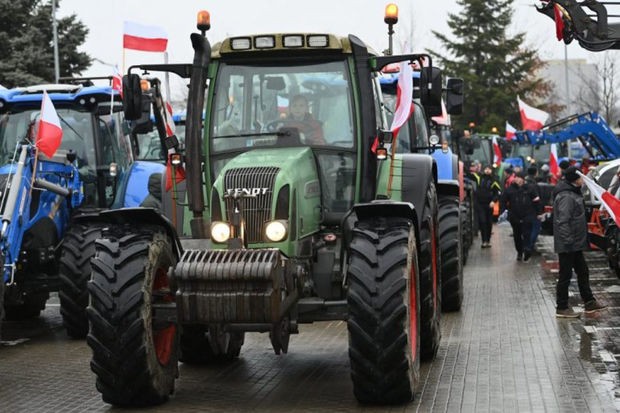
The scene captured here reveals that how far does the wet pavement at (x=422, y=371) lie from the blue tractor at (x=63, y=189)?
64 cm

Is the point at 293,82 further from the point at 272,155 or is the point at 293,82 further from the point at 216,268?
the point at 216,268

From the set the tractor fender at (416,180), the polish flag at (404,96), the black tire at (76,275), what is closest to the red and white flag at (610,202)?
the tractor fender at (416,180)

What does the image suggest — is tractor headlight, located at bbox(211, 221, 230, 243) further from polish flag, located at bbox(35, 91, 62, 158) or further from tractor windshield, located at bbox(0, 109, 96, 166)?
tractor windshield, located at bbox(0, 109, 96, 166)

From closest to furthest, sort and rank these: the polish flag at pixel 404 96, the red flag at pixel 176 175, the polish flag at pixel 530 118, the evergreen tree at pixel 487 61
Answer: the red flag at pixel 176 175, the polish flag at pixel 404 96, the polish flag at pixel 530 118, the evergreen tree at pixel 487 61

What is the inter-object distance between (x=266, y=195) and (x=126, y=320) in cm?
143

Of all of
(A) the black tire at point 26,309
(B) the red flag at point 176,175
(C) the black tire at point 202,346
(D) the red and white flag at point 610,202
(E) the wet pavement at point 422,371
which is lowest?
(A) the black tire at point 26,309

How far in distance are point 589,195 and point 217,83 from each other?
11978 mm

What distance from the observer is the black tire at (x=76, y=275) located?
12430 mm

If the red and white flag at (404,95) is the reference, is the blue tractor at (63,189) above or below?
below

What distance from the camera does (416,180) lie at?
10641 mm

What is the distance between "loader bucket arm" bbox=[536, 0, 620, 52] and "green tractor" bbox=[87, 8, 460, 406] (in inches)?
200

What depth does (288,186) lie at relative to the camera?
9.02 meters

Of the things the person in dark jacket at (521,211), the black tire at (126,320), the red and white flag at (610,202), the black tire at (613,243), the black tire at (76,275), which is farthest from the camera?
the person in dark jacket at (521,211)

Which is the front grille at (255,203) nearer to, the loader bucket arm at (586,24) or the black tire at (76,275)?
the black tire at (76,275)
